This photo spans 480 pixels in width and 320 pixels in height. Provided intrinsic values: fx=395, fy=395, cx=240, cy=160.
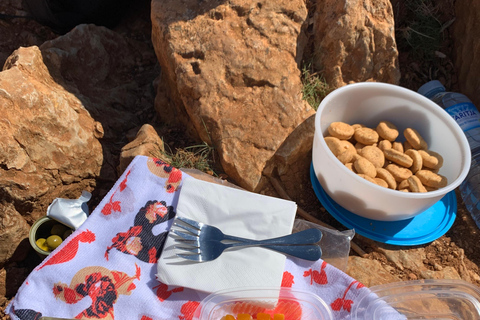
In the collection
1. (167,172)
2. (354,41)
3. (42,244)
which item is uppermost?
(354,41)

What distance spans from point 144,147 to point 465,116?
1.53 m

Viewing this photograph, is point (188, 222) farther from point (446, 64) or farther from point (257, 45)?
point (446, 64)

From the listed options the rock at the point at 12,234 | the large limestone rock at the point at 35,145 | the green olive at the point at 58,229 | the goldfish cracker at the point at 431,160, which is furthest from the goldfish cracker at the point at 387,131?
the rock at the point at 12,234

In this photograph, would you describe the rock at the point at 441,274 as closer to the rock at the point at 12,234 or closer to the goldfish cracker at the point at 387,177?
the goldfish cracker at the point at 387,177

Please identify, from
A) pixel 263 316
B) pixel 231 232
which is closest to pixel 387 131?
pixel 231 232

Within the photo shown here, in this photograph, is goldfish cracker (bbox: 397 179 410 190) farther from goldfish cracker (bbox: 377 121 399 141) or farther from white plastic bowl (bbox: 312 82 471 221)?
goldfish cracker (bbox: 377 121 399 141)

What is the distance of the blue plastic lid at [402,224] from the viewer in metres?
1.68

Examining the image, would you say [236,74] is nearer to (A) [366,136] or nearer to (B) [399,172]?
(A) [366,136]

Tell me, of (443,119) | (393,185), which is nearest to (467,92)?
(443,119)

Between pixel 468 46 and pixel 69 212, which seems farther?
pixel 468 46

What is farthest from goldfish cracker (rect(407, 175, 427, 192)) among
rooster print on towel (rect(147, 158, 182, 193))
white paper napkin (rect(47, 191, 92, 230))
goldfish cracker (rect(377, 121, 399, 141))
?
white paper napkin (rect(47, 191, 92, 230))

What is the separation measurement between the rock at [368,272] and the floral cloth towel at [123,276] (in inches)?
6.1

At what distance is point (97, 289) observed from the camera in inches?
55.5

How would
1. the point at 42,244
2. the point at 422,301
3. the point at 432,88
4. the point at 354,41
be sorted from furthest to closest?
the point at 432,88 < the point at 354,41 < the point at 42,244 < the point at 422,301
